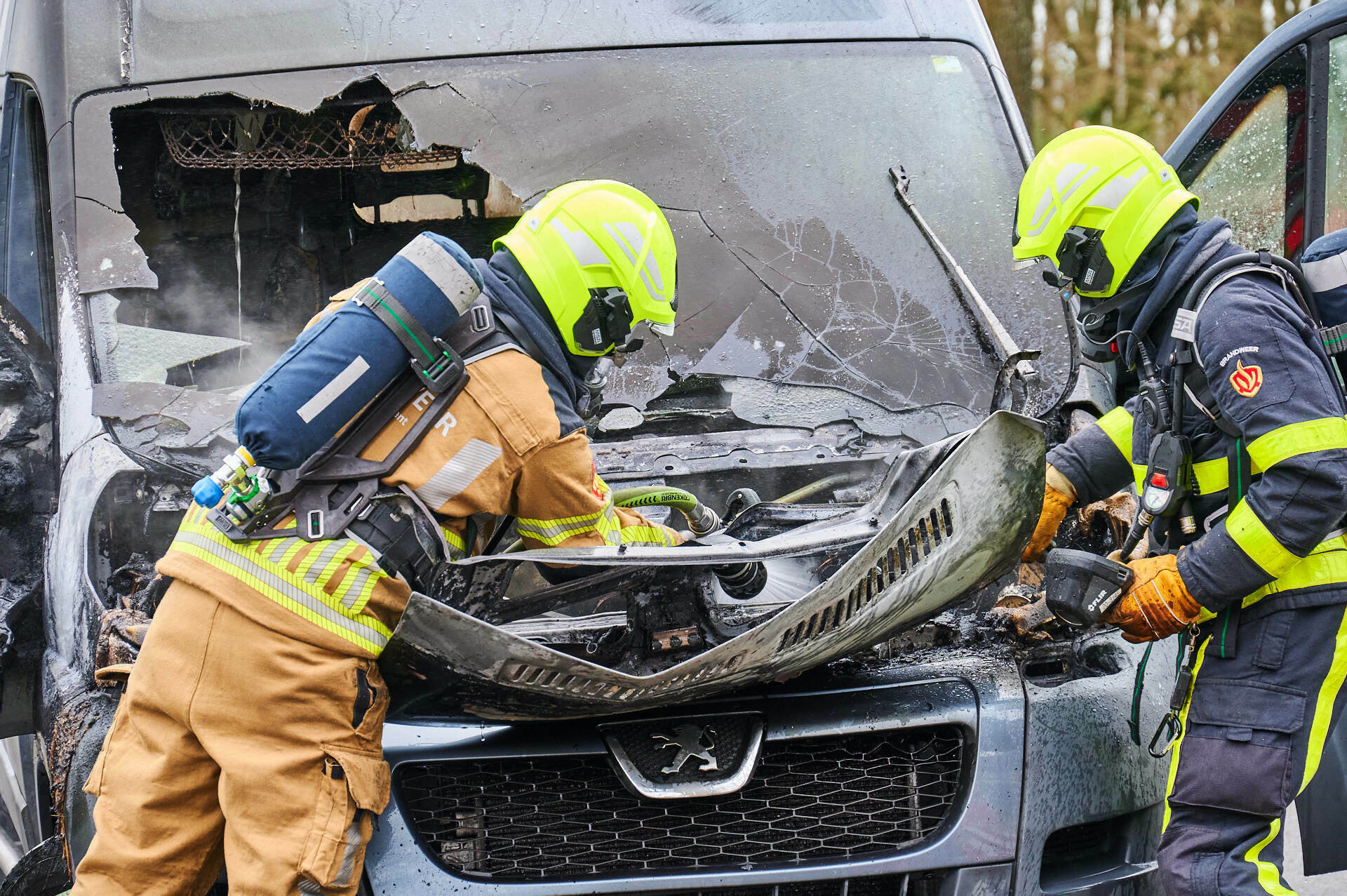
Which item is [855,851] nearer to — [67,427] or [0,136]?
[67,427]

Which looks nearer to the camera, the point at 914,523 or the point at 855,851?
the point at 914,523

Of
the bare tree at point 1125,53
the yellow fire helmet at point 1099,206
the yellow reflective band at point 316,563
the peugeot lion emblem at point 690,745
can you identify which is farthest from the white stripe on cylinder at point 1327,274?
the bare tree at point 1125,53

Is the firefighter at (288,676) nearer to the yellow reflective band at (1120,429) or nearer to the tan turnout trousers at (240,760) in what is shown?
the tan turnout trousers at (240,760)

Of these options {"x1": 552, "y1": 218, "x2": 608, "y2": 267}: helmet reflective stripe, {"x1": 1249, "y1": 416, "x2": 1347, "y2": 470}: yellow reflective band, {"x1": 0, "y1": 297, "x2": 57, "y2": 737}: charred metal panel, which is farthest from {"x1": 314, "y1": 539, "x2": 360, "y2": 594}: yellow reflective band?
{"x1": 1249, "y1": 416, "x2": 1347, "y2": 470}: yellow reflective band

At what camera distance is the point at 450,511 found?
6.93 feet

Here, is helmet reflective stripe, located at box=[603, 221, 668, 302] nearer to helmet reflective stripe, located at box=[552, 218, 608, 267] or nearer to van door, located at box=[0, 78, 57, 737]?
helmet reflective stripe, located at box=[552, 218, 608, 267]

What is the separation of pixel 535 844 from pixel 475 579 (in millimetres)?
505

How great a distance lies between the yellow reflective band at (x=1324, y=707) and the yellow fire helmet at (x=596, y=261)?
4.71 feet

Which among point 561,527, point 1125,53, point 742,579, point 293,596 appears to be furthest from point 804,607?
point 1125,53

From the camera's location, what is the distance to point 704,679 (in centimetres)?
202

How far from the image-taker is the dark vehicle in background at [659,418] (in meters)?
2.16

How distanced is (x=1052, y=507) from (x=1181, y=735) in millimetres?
580

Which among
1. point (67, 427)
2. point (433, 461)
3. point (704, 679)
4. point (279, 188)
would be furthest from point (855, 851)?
point (279, 188)

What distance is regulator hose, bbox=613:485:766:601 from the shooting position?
90.2 inches
